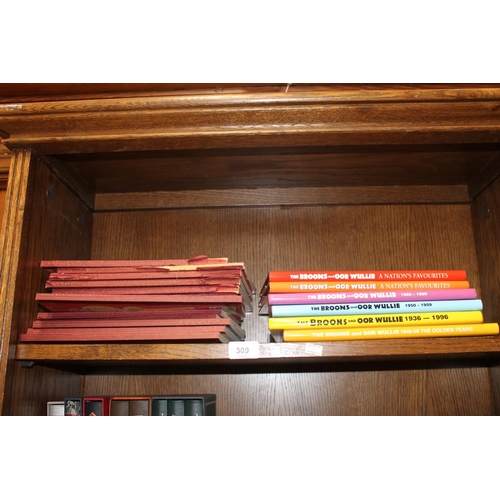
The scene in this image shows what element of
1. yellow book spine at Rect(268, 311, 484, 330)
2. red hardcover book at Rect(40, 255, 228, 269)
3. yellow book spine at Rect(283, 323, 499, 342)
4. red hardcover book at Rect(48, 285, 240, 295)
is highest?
red hardcover book at Rect(40, 255, 228, 269)

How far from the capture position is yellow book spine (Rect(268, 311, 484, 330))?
961mm

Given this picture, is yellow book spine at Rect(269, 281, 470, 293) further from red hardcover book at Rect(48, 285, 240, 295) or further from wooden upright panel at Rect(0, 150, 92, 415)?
wooden upright panel at Rect(0, 150, 92, 415)

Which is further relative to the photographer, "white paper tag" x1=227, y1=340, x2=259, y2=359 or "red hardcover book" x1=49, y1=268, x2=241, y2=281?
"red hardcover book" x1=49, y1=268, x2=241, y2=281

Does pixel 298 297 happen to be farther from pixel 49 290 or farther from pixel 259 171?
pixel 49 290

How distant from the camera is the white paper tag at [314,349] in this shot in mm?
932

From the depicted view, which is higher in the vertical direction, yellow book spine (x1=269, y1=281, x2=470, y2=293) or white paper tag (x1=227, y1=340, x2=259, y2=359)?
yellow book spine (x1=269, y1=281, x2=470, y2=293)

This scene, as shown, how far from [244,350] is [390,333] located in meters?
0.29

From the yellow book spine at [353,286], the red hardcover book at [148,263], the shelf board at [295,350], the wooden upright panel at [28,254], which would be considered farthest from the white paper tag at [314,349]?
the wooden upright panel at [28,254]

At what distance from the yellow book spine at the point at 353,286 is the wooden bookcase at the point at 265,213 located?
0.12 metres

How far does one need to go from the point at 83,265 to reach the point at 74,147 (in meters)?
0.26

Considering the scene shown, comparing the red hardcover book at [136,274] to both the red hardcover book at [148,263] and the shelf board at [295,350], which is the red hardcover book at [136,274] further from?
the shelf board at [295,350]

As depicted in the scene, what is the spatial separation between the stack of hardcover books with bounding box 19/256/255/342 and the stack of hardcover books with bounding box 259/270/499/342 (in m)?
0.11

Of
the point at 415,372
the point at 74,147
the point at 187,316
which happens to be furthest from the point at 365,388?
the point at 74,147

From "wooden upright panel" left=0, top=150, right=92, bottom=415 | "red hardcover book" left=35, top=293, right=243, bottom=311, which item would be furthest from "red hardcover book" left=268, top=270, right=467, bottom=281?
"wooden upright panel" left=0, top=150, right=92, bottom=415
